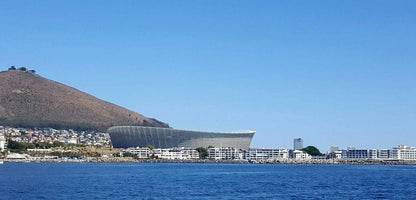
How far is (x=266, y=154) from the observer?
16038 cm

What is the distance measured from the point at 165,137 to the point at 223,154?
1275 cm

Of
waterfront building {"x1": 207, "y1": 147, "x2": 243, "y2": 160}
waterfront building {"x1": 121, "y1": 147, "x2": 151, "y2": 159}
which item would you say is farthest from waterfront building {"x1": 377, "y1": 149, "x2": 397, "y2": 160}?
waterfront building {"x1": 121, "y1": 147, "x2": 151, "y2": 159}

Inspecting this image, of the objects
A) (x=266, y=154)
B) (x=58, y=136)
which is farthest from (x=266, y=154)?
(x=58, y=136)

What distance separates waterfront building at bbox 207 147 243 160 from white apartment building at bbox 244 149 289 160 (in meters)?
2.85

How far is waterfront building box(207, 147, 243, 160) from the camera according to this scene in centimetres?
14988

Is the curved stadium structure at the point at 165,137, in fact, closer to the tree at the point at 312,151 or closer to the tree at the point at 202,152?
the tree at the point at 202,152

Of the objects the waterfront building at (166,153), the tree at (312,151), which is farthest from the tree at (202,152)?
the tree at (312,151)

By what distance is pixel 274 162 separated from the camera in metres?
145

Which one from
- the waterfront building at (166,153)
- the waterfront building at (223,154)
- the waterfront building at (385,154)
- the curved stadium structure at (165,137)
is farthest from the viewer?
the waterfront building at (385,154)

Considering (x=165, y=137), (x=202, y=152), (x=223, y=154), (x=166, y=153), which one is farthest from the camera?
(x=165, y=137)

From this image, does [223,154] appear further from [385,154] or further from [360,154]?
[385,154]

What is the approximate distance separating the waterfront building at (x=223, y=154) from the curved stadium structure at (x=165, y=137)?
3287mm

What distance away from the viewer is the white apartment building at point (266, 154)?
155625mm

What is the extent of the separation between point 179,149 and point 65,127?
48108mm
